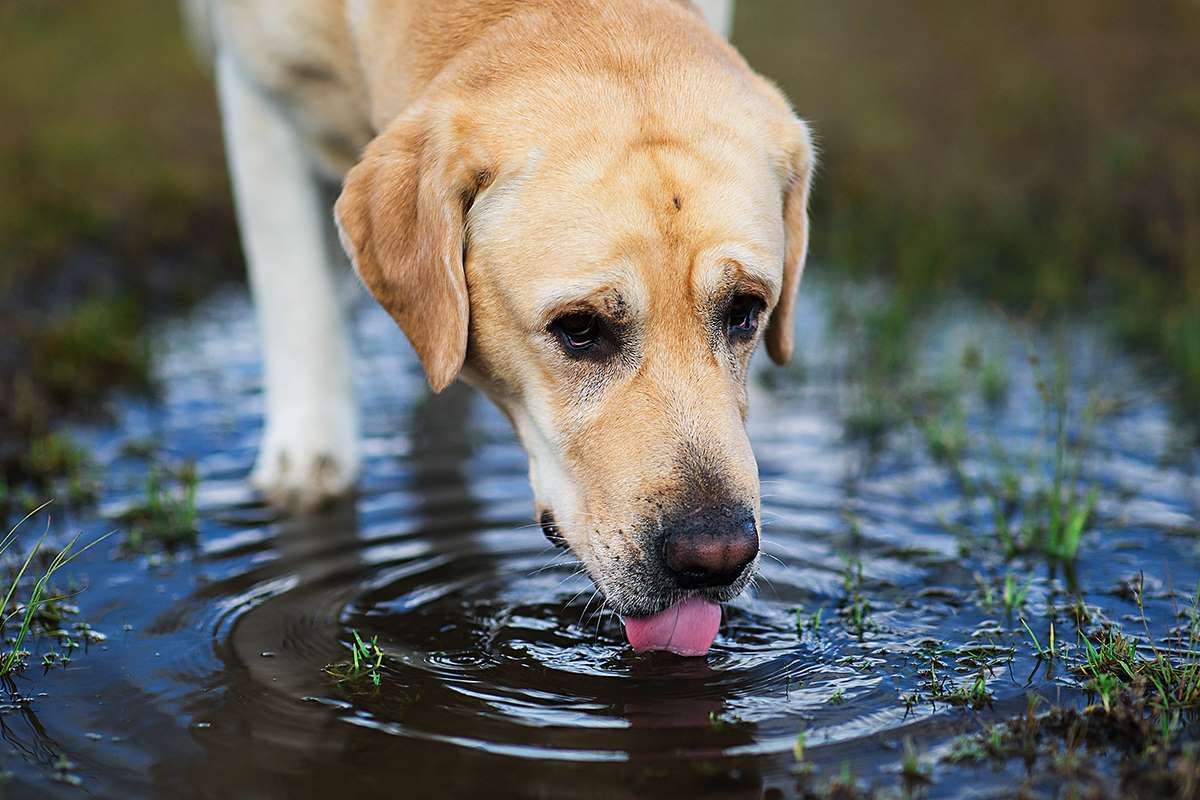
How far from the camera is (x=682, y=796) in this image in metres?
2.72

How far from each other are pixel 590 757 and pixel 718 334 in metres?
1.07

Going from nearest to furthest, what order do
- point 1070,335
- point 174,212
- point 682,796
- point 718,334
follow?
point 682,796, point 718,334, point 1070,335, point 174,212

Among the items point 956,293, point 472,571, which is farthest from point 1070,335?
point 472,571

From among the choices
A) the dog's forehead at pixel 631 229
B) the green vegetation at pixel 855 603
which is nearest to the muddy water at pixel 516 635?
the green vegetation at pixel 855 603

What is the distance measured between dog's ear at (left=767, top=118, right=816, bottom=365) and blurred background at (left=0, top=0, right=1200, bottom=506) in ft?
7.52

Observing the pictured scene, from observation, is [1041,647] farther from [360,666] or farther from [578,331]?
[360,666]

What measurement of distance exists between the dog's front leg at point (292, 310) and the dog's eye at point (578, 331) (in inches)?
65.2

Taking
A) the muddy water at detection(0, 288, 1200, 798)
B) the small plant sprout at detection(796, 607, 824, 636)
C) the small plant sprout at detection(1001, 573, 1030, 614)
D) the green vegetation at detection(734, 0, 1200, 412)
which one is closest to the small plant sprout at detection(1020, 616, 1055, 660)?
the muddy water at detection(0, 288, 1200, 798)

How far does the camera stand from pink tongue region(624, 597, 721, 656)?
325cm

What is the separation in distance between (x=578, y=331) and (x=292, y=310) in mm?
1899

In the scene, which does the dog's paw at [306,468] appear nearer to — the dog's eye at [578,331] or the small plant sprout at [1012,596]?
the dog's eye at [578,331]

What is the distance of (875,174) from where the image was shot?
9430 millimetres

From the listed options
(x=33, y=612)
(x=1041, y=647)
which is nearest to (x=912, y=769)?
(x=1041, y=647)

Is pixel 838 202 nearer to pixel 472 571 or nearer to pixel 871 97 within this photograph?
pixel 871 97
